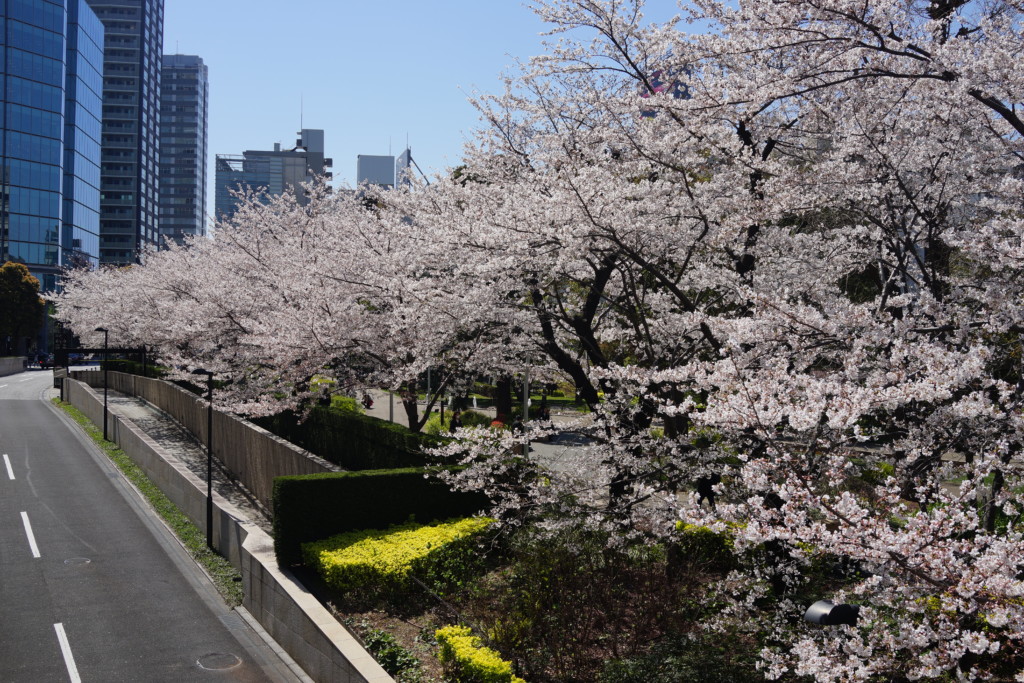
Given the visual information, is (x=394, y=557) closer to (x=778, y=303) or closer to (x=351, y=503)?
(x=351, y=503)

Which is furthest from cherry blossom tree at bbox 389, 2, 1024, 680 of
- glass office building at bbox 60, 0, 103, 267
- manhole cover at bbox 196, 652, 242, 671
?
glass office building at bbox 60, 0, 103, 267

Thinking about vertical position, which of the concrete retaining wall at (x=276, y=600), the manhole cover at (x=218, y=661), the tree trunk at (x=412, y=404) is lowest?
the manhole cover at (x=218, y=661)

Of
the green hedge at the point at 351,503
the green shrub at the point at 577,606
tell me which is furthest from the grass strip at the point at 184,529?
the green shrub at the point at 577,606

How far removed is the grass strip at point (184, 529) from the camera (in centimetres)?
1414

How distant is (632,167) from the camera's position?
11.2 metres

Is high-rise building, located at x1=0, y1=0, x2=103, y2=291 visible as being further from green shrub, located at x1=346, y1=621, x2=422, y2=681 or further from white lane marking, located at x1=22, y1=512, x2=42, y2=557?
green shrub, located at x1=346, y1=621, x2=422, y2=681

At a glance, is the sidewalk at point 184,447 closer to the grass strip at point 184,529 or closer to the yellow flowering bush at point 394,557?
the grass strip at point 184,529

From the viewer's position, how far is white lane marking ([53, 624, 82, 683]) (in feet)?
33.9

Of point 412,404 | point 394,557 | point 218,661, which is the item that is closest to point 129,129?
point 412,404

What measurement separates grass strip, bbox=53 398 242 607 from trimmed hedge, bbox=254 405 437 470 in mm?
3586

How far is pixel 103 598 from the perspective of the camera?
13484 millimetres

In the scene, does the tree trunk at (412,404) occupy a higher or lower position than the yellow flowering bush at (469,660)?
higher

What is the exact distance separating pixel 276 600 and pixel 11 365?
227 ft

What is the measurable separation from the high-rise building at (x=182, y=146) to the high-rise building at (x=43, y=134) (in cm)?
7956
